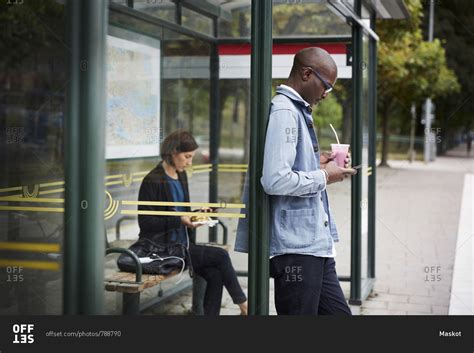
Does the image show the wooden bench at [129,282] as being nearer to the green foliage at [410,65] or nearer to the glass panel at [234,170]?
the glass panel at [234,170]

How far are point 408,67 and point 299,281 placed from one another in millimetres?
17737

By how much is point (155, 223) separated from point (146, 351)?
1354mm

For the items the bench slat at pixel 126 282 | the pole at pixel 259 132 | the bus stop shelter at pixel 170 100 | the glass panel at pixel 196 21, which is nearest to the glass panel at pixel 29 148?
the bus stop shelter at pixel 170 100

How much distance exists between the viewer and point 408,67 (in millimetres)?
19984

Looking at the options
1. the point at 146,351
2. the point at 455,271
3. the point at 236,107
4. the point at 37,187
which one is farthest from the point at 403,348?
the point at 236,107

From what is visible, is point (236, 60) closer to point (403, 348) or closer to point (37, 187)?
point (37, 187)

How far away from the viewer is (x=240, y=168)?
620cm

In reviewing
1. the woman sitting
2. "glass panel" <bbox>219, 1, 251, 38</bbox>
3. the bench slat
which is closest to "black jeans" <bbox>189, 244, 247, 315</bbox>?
the woman sitting

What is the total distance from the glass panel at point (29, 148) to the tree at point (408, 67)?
11226 millimetres

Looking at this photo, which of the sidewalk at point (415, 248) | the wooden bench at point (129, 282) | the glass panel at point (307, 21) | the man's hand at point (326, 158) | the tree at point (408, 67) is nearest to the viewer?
the man's hand at point (326, 158)

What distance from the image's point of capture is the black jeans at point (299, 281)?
310cm

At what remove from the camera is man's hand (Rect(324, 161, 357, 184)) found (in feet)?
10.3

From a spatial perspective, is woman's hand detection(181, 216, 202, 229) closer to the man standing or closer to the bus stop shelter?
the bus stop shelter

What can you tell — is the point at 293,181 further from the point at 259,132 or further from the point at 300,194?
the point at 259,132
